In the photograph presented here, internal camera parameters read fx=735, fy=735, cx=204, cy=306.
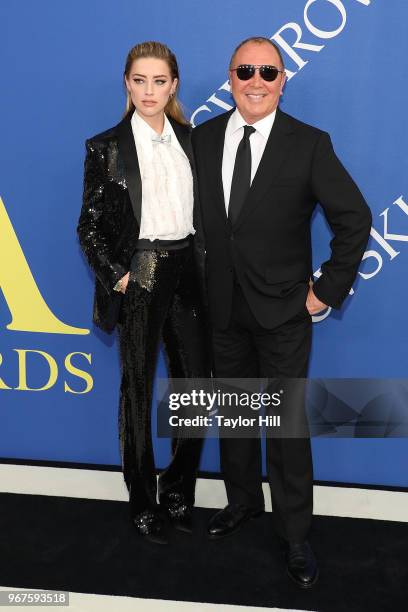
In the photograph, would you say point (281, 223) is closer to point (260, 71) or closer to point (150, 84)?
point (260, 71)

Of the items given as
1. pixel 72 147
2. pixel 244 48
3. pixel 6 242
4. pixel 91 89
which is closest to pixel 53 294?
→ pixel 6 242

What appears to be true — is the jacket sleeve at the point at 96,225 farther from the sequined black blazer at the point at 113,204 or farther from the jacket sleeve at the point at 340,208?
the jacket sleeve at the point at 340,208

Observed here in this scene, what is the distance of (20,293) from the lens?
11.8 ft

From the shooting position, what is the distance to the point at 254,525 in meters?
3.25

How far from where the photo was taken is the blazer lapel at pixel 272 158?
106 inches

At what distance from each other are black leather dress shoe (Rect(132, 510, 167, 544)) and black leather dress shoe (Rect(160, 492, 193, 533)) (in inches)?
2.8

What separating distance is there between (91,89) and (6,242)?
2.76ft

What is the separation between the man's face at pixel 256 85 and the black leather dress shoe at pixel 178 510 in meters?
1.68

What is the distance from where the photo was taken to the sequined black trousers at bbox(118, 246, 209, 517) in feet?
9.41

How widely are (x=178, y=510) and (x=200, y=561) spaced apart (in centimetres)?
29

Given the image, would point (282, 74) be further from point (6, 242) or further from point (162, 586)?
point (162, 586)

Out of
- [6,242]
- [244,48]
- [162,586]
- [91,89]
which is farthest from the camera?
[6,242]

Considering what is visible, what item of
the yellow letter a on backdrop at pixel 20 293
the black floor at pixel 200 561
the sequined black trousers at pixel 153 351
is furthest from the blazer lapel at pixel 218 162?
the black floor at pixel 200 561

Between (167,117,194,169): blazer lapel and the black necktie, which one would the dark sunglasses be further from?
(167,117,194,169): blazer lapel
